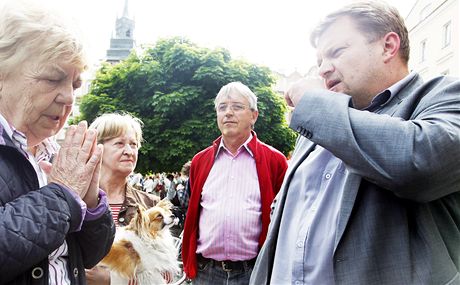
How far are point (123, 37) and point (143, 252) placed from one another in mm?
84475

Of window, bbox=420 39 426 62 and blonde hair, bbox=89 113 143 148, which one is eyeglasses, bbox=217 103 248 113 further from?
window, bbox=420 39 426 62

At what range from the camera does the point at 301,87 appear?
6.07 feet

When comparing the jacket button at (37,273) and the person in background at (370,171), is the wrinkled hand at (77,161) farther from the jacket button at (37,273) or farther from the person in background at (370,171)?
the person in background at (370,171)

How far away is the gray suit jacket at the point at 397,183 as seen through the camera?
1477mm

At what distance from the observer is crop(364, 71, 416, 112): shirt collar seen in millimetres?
1765

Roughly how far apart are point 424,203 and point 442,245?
15cm

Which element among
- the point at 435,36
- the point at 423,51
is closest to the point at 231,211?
the point at 435,36

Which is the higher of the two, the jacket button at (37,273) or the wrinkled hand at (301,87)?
the wrinkled hand at (301,87)

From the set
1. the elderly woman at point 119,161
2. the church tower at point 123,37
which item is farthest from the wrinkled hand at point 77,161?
the church tower at point 123,37

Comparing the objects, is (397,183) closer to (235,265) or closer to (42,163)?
(42,163)

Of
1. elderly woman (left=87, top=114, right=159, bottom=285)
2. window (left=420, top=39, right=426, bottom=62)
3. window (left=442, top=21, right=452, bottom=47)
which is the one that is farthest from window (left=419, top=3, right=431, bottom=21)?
elderly woman (left=87, top=114, right=159, bottom=285)

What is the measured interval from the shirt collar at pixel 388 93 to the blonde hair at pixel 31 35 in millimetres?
1149

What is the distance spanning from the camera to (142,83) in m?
19.8

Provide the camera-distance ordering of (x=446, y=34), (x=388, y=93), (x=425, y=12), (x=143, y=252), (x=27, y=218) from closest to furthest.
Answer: (x=27, y=218), (x=388, y=93), (x=143, y=252), (x=446, y=34), (x=425, y=12)
